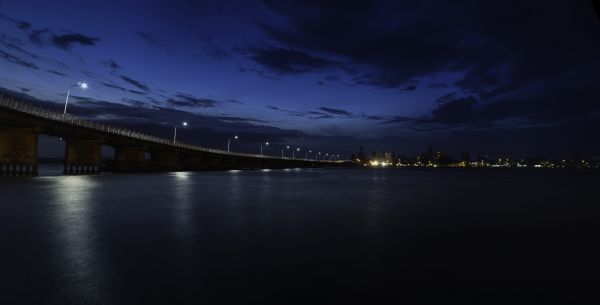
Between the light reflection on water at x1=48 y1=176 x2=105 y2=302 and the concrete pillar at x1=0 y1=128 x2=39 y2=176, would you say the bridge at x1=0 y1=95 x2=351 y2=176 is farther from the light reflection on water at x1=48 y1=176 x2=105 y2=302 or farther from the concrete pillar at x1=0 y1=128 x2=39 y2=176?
the light reflection on water at x1=48 y1=176 x2=105 y2=302

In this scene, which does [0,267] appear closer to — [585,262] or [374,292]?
[374,292]

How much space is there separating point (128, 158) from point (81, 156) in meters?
13.7

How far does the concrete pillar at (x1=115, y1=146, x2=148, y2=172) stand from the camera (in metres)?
75.8

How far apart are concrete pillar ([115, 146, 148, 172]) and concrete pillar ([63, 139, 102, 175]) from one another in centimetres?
1141

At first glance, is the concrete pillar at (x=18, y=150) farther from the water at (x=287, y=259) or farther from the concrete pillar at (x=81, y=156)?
the water at (x=287, y=259)

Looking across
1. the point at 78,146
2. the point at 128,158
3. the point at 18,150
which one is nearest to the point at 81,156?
the point at 78,146

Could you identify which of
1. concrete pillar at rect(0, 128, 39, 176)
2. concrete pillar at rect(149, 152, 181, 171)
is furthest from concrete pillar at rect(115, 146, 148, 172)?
concrete pillar at rect(0, 128, 39, 176)

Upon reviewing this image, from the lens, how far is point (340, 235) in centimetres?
1267

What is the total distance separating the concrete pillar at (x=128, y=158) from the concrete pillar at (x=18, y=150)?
27.5m

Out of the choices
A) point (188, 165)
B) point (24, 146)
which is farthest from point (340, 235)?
point (188, 165)

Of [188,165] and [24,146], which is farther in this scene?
[188,165]

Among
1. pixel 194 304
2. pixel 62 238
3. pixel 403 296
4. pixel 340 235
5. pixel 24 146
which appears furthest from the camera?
pixel 24 146

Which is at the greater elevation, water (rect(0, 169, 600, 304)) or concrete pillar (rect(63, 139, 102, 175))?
concrete pillar (rect(63, 139, 102, 175))

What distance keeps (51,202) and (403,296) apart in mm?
21956
